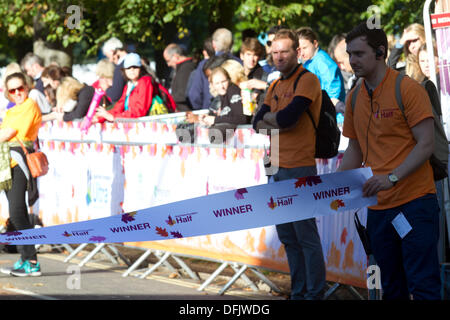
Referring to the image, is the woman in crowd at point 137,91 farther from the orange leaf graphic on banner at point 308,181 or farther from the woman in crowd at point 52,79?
the orange leaf graphic on banner at point 308,181

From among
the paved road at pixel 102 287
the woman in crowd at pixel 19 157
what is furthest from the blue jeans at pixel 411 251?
the woman in crowd at pixel 19 157

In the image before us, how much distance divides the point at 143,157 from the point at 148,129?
12.6 inches

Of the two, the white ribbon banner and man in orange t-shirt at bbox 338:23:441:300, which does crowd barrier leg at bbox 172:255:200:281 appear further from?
man in orange t-shirt at bbox 338:23:441:300

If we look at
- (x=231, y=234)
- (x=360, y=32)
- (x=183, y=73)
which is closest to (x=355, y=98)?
(x=360, y=32)

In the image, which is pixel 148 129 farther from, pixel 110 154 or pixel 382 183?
pixel 382 183

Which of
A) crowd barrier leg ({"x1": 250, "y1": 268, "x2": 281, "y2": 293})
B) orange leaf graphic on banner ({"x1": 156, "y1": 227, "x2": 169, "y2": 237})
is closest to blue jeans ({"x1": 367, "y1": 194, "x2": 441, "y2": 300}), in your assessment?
orange leaf graphic on banner ({"x1": 156, "y1": 227, "x2": 169, "y2": 237})

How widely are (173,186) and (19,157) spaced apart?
170 cm

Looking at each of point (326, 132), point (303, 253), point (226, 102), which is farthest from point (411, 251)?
point (226, 102)

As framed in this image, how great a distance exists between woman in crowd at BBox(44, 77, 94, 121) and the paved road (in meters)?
2.61

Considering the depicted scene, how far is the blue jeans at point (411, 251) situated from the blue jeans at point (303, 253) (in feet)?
6.98

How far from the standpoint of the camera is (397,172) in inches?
217

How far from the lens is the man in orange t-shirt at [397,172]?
5547mm

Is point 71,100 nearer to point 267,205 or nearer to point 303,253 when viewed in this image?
point 303,253

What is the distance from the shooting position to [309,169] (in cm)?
789
